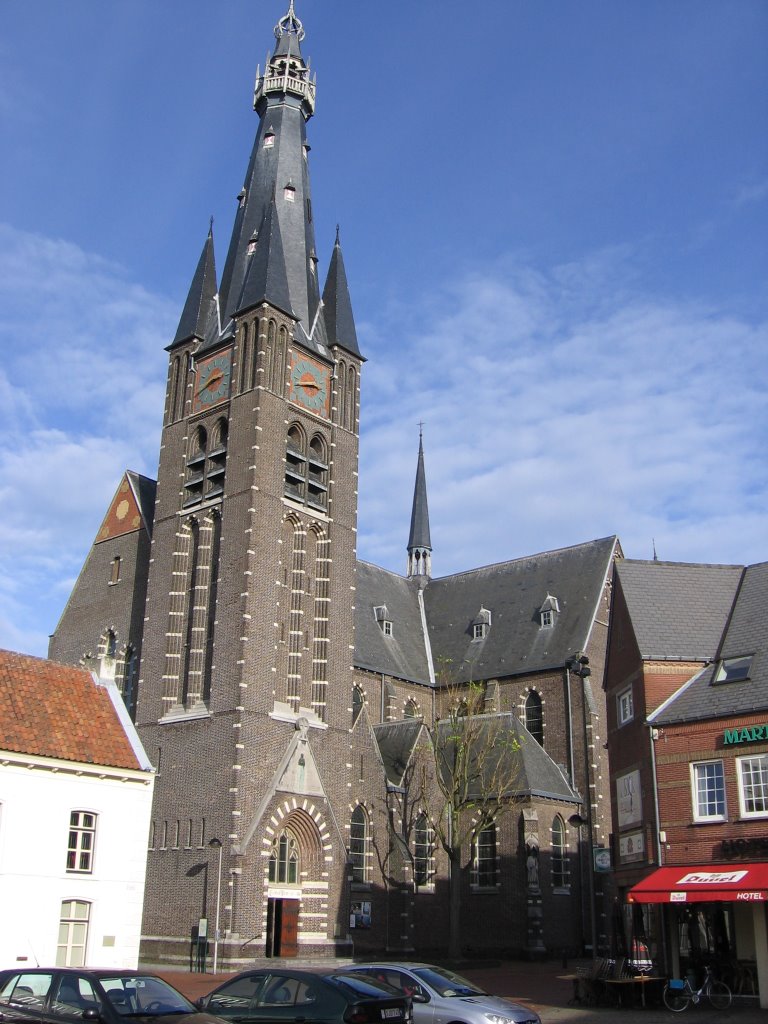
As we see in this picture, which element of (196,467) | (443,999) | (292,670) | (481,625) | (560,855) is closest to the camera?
(443,999)

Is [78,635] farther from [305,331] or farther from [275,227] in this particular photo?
[275,227]

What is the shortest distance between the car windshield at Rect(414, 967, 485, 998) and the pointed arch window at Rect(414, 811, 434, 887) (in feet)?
84.3

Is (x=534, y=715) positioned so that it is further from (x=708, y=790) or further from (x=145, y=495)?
(x=708, y=790)

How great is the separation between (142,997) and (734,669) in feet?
58.0

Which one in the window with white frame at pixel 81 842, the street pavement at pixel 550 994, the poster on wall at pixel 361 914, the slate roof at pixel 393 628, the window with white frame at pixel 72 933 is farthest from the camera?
the slate roof at pixel 393 628

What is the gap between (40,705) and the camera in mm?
26609

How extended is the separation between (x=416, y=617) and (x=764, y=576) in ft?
100

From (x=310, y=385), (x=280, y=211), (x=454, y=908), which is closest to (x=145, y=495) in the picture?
(x=310, y=385)

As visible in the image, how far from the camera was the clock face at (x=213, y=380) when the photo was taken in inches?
1727

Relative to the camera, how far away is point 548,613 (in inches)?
2046

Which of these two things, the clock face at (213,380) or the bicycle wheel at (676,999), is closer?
the bicycle wheel at (676,999)

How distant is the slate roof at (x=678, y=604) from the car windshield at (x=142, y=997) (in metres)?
16.7

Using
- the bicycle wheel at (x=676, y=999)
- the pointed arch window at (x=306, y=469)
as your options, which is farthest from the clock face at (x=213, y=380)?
the bicycle wheel at (x=676, y=999)

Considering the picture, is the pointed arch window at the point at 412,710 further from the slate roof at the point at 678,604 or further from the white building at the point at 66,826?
the white building at the point at 66,826
